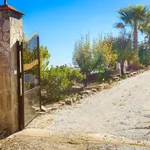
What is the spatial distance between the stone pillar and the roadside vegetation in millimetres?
4768

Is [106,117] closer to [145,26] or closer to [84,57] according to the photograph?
[84,57]

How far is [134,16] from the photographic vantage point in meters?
23.1

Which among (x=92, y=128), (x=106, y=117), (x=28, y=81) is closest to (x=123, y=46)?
(x=106, y=117)

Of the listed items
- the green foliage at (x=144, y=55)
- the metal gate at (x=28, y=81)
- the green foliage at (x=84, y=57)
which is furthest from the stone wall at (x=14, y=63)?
the green foliage at (x=144, y=55)

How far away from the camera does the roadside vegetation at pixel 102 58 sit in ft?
35.7

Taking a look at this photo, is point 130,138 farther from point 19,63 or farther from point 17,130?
point 19,63

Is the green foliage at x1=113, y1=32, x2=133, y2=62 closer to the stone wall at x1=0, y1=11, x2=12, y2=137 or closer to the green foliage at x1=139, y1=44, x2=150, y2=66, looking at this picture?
the green foliage at x1=139, y1=44, x2=150, y2=66

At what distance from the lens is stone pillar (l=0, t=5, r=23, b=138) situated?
18.7ft

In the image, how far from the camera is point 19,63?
6.01m

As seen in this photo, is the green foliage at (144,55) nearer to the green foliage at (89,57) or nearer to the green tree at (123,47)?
the green tree at (123,47)

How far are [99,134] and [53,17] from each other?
224 inches

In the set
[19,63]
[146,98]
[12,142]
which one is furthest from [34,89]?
[146,98]

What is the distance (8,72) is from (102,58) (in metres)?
11.0

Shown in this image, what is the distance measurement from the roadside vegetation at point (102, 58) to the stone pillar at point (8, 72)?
477cm
